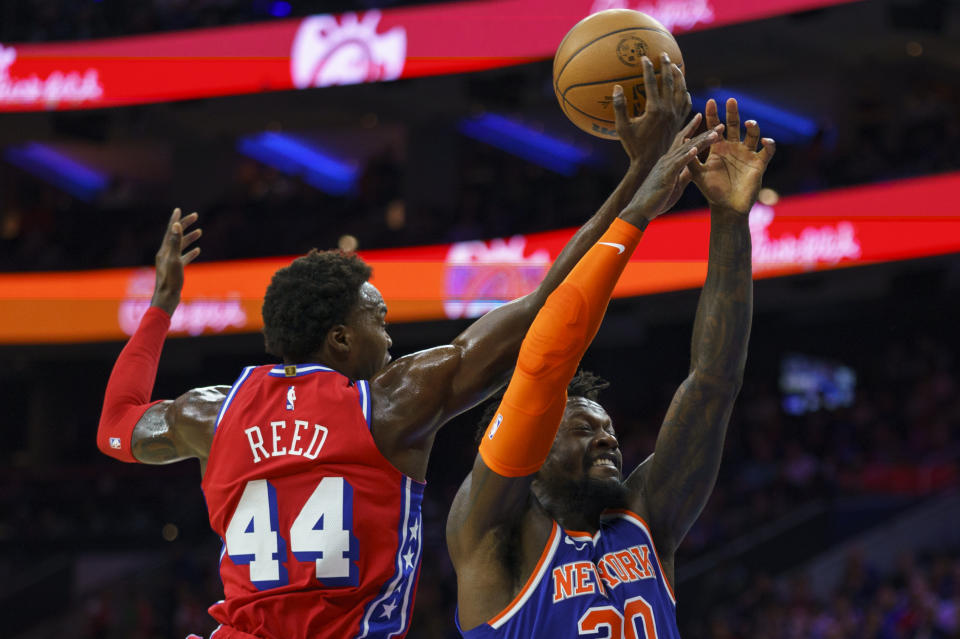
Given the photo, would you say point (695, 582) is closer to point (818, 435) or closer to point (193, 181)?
point (818, 435)

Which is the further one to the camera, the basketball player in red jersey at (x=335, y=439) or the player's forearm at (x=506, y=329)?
the player's forearm at (x=506, y=329)

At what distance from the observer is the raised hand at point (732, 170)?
2893 millimetres

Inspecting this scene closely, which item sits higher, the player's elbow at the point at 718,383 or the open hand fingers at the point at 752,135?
the open hand fingers at the point at 752,135

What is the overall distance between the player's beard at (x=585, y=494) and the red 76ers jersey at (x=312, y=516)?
17.3 inches

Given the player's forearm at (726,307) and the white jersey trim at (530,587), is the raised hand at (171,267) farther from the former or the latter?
the player's forearm at (726,307)

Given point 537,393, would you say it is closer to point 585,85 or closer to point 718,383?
point 718,383

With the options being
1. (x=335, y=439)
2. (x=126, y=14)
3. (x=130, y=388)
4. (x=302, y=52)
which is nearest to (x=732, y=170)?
(x=335, y=439)

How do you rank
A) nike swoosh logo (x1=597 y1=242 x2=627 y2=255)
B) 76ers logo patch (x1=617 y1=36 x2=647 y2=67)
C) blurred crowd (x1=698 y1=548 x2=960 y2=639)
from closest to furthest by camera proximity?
nike swoosh logo (x1=597 y1=242 x2=627 y2=255) → 76ers logo patch (x1=617 y1=36 x2=647 y2=67) → blurred crowd (x1=698 y1=548 x2=960 y2=639)

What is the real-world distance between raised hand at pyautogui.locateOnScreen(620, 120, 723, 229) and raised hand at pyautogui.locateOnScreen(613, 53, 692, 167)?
0.11 m

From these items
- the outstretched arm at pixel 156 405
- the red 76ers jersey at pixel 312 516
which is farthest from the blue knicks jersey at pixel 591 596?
the outstretched arm at pixel 156 405

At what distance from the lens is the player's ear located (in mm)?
2955

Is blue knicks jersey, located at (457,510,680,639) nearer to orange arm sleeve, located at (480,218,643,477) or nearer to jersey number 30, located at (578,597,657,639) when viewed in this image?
jersey number 30, located at (578,597,657,639)

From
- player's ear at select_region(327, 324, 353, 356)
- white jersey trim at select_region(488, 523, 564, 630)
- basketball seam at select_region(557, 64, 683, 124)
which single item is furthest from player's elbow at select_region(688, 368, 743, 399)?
player's ear at select_region(327, 324, 353, 356)

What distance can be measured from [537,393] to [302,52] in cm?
1311
